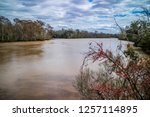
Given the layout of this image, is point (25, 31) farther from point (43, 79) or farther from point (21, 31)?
point (43, 79)

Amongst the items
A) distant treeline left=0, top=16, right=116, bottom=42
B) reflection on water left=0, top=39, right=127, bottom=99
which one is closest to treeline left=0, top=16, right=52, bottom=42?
distant treeline left=0, top=16, right=116, bottom=42

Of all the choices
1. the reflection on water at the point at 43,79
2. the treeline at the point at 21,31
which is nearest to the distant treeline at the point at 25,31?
the treeline at the point at 21,31

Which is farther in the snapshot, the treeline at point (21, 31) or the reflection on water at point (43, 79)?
the treeline at point (21, 31)

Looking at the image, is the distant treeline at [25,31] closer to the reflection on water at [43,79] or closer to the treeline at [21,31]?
the treeline at [21,31]

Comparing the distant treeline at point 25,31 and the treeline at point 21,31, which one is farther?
the treeline at point 21,31

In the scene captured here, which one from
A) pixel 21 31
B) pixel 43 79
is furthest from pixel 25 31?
pixel 43 79

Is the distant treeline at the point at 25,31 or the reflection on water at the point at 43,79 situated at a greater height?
the distant treeline at the point at 25,31

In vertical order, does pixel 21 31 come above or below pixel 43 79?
above

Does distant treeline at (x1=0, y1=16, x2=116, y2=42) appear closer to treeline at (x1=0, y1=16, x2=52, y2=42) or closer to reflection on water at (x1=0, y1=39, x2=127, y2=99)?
treeline at (x1=0, y1=16, x2=52, y2=42)

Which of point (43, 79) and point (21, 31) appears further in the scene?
point (21, 31)

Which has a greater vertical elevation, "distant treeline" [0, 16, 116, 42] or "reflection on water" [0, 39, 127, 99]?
"distant treeline" [0, 16, 116, 42]

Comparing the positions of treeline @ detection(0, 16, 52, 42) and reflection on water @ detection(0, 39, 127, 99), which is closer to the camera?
reflection on water @ detection(0, 39, 127, 99)
